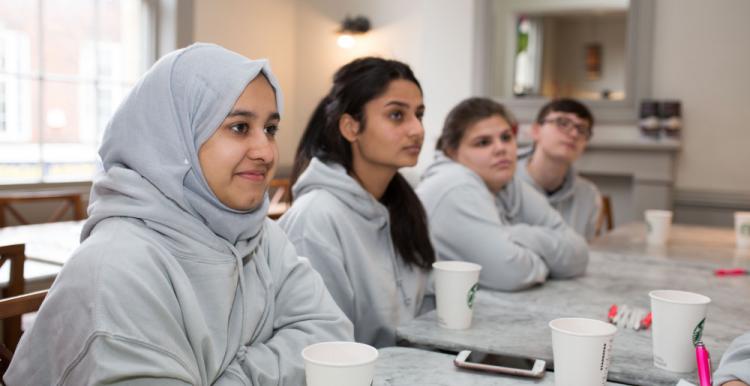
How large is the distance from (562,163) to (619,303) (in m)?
1.36

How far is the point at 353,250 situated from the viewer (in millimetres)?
1682

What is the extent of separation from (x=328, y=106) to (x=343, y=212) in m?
0.32

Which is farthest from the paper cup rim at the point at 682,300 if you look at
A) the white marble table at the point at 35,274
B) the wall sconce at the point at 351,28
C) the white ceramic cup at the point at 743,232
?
the wall sconce at the point at 351,28

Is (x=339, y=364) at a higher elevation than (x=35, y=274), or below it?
higher

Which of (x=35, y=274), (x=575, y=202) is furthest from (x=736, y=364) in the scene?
(x=575, y=202)

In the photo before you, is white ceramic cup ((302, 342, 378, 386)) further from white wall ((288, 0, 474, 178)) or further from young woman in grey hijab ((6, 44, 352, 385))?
white wall ((288, 0, 474, 178))

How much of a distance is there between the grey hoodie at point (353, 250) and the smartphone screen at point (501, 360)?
Result: 433mm

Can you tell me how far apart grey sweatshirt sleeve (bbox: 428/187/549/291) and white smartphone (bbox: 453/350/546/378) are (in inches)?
21.1

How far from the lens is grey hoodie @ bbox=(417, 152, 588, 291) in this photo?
1.85 meters

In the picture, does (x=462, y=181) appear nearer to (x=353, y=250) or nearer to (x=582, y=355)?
(x=353, y=250)

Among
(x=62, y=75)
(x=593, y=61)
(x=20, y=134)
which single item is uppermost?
(x=593, y=61)

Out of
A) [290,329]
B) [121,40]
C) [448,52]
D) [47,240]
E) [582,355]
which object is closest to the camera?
[582,355]

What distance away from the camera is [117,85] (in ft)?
14.5

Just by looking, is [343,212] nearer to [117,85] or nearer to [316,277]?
[316,277]
